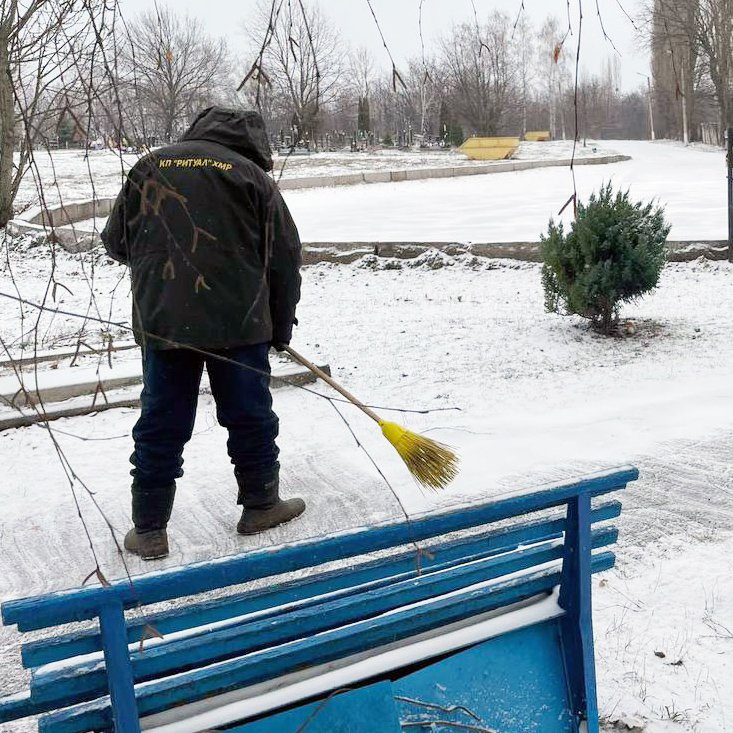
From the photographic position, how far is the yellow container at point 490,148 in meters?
33.1

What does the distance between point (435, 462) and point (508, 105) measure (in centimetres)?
4088

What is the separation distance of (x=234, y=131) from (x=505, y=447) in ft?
8.54

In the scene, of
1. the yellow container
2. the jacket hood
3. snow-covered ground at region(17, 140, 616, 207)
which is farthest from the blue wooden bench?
the yellow container

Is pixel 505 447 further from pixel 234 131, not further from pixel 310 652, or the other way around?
pixel 310 652

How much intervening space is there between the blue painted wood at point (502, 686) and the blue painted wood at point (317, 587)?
0.23m

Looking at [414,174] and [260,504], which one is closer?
[260,504]

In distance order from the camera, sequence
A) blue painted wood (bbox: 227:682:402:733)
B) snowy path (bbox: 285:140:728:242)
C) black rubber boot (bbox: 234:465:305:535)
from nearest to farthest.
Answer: blue painted wood (bbox: 227:682:402:733), black rubber boot (bbox: 234:465:305:535), snowy path (bbox: 285:140:728:242)

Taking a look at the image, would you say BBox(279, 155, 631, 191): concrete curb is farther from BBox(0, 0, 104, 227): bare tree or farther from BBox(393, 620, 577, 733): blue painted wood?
BBox(393, 620, 577, 733): blue painted wood

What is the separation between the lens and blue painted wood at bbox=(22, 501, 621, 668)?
68.7 inches

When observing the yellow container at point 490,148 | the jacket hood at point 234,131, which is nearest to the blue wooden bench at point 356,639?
the jacket hood at point 234,131

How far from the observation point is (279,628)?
6.36 ft

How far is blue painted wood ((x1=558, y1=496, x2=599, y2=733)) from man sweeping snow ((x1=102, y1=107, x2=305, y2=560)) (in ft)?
4.70

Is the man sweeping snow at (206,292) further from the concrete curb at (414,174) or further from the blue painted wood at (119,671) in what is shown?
the concrete curb at (414,174)

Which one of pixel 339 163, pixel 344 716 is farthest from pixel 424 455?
pixel 339 163
